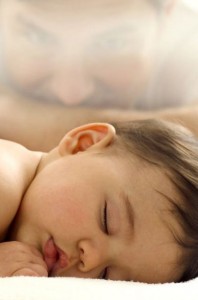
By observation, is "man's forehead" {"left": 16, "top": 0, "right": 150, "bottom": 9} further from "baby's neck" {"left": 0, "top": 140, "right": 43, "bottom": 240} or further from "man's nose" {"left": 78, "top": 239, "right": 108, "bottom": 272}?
"man's nose" {"left": 78, "top": 239, "right": 108, "bottom": 272}

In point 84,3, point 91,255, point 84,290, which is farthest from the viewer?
point 84,3

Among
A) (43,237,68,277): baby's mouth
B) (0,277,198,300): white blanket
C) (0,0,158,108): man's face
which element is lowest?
(43,237,68,277): baby's mouth

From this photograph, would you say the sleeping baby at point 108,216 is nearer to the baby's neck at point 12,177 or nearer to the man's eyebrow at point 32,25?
the baby's neck at point 12,177

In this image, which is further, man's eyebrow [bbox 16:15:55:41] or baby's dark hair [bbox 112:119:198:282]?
man's eyebrow [bbox 16:15:55:41]

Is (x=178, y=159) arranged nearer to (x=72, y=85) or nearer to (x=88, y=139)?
(x=88, y=139)

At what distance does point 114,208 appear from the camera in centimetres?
83

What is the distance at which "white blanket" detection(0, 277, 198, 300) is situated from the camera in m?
0.61

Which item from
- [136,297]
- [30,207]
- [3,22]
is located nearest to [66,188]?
[30,207]

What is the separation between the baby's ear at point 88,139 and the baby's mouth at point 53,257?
0.64 feet

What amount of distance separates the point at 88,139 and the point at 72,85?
458 millimetres

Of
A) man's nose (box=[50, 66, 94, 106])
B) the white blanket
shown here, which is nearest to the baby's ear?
the white blanket

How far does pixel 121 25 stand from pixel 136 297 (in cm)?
90

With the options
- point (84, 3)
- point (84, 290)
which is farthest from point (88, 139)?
point (84, 3)

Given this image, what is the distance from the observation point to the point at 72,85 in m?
1.42
